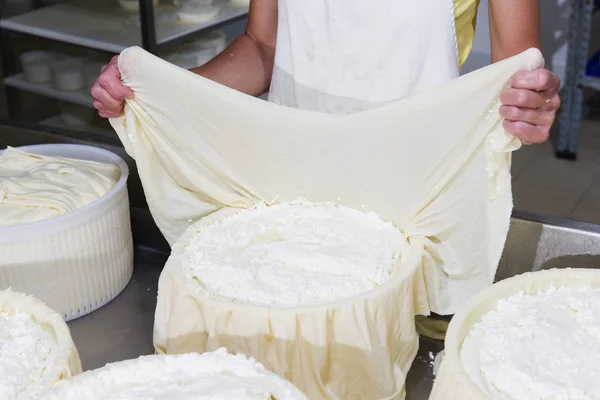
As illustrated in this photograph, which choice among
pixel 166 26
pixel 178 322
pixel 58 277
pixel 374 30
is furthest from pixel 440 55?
pixel 166 26

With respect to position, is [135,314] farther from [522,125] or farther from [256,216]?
[522,125]

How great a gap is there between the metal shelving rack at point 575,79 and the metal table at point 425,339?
2.54m

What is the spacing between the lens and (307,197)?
145 cm

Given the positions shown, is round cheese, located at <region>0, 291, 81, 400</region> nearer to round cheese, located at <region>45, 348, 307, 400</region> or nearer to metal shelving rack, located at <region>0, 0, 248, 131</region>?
round cheese, located at <region>45, 348, 307, 400</region>

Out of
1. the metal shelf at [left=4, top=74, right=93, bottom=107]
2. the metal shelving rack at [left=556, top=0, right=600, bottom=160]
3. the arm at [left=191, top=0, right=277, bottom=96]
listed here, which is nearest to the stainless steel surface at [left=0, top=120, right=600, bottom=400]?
the arm at [left=191, top=0, right=277, bottom=96]

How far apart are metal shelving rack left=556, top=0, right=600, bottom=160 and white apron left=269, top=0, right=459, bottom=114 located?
2415mm

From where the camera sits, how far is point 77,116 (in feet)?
13.2

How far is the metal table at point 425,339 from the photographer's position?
1.43 m

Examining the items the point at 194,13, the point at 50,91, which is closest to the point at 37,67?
the point at 50,91

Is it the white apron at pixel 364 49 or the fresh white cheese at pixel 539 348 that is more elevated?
the white apron at pixel 364 49

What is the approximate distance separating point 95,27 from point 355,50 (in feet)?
7.57

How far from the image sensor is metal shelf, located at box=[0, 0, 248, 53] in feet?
11.4

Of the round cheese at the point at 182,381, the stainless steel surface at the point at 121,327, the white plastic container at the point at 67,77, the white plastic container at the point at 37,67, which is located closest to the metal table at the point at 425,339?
the stainless steel surface at the point at 121,327

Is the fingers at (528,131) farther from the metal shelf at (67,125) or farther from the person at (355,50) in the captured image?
the metal shelf at (67,125)
